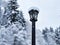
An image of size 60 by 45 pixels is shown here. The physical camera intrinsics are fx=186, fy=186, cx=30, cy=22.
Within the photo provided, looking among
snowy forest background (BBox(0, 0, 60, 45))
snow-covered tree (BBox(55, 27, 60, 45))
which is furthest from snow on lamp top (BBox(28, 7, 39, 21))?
snow-covered tree (BBox(55, 27, 60, 45))

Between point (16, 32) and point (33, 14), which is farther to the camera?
point (16, 32)

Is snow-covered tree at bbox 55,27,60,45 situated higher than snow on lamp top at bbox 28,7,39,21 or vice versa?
snow on lamp top at bbox 28,7,39,21

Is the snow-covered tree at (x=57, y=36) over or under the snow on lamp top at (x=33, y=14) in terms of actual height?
under

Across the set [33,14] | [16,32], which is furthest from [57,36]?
[33,14]

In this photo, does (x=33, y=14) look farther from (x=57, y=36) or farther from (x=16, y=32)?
(x=57, y=36)

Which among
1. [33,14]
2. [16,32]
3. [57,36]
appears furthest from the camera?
[57,36]

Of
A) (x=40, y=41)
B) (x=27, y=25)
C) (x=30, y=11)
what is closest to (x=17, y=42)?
(x=40, y=41)

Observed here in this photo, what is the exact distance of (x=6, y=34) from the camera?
30562 millimetres

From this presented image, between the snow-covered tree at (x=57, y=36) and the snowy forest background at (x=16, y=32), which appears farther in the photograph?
the snow-covered tree at (x=57, y=36)

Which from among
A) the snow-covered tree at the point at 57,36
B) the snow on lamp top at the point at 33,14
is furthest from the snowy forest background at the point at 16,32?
the snow on lamp top at the point at 33,14

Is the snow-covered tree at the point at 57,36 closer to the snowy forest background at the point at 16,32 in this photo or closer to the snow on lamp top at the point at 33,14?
the snowy forest background at the point at 16,32

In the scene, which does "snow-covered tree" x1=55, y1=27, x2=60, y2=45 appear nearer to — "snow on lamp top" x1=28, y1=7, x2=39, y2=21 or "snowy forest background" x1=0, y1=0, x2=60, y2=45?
"snowy forest background" x1=0, y1=0, x2=60, y2=45

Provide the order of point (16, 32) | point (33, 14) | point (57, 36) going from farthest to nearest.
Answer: point (57, 36), point (16, 32), point (33, 14)

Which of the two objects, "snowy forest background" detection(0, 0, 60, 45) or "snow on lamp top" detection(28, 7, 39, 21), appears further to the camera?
"snowy forest background" detection(0, 0, 60, 45)
